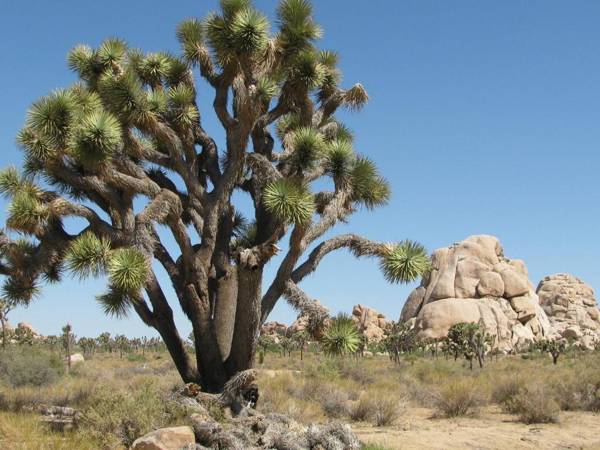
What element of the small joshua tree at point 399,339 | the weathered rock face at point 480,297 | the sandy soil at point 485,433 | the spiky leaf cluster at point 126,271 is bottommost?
the sandy soil at point 485,433

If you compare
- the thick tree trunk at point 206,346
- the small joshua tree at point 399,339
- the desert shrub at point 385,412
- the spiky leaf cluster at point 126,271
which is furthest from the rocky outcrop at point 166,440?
the small joshua tree at point 399,339

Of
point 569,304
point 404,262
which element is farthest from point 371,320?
point 404,262

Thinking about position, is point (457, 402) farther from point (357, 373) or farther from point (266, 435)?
point (266, 435)

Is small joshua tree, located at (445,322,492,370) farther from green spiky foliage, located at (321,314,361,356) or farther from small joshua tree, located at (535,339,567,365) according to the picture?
green spiky foliage, located at (321,314,361,356)

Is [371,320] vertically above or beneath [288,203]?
above

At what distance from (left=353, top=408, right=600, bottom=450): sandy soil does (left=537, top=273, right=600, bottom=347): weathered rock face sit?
65.2 meters

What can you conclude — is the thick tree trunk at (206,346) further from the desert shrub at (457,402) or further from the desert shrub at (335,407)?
the desert shrub at (457,402)

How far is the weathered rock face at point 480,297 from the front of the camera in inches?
2286

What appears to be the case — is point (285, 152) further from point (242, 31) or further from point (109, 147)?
point (109, 147)

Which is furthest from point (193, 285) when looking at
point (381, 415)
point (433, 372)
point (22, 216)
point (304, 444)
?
point (433, 372)

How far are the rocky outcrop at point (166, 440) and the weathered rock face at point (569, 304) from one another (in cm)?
7318

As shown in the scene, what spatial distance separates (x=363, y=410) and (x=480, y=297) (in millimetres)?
49848

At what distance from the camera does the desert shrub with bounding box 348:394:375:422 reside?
13087 mm

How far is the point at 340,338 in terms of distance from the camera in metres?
9.38
